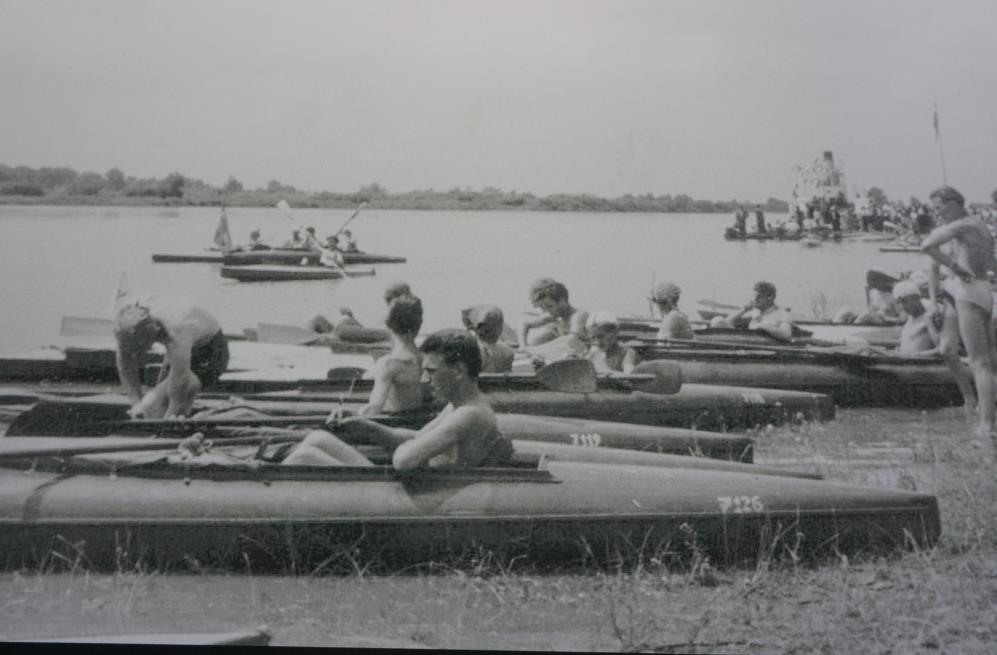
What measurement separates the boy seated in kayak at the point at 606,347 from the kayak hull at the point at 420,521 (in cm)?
183

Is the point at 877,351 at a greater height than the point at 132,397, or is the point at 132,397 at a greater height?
the point at 132,397

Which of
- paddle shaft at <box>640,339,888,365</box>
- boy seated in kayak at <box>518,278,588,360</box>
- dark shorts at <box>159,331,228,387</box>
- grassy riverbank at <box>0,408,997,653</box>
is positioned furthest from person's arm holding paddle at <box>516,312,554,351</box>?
grassy riverbank at <box>0,408,997,653</box>

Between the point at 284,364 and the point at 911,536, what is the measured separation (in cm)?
391

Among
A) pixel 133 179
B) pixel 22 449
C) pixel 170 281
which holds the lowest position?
pixel 22 449

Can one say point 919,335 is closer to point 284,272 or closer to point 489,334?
→ point 489,334

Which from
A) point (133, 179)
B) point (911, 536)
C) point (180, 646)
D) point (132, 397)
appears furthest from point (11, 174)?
point (911, 536)

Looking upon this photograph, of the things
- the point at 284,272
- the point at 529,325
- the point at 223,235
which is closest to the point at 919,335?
the point at 529,325

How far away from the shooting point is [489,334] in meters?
4.92

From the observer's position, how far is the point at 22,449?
12.0 feet

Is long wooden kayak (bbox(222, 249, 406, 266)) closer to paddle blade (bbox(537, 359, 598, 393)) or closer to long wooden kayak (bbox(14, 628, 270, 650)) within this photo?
paddle blade (bbox(537, 359, 598, 393))

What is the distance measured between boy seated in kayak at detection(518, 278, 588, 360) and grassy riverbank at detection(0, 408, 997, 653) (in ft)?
7.13

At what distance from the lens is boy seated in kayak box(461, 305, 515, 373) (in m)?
4.82

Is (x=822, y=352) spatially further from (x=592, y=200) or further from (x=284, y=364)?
(x=284, y=364)

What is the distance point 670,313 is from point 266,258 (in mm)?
2425
